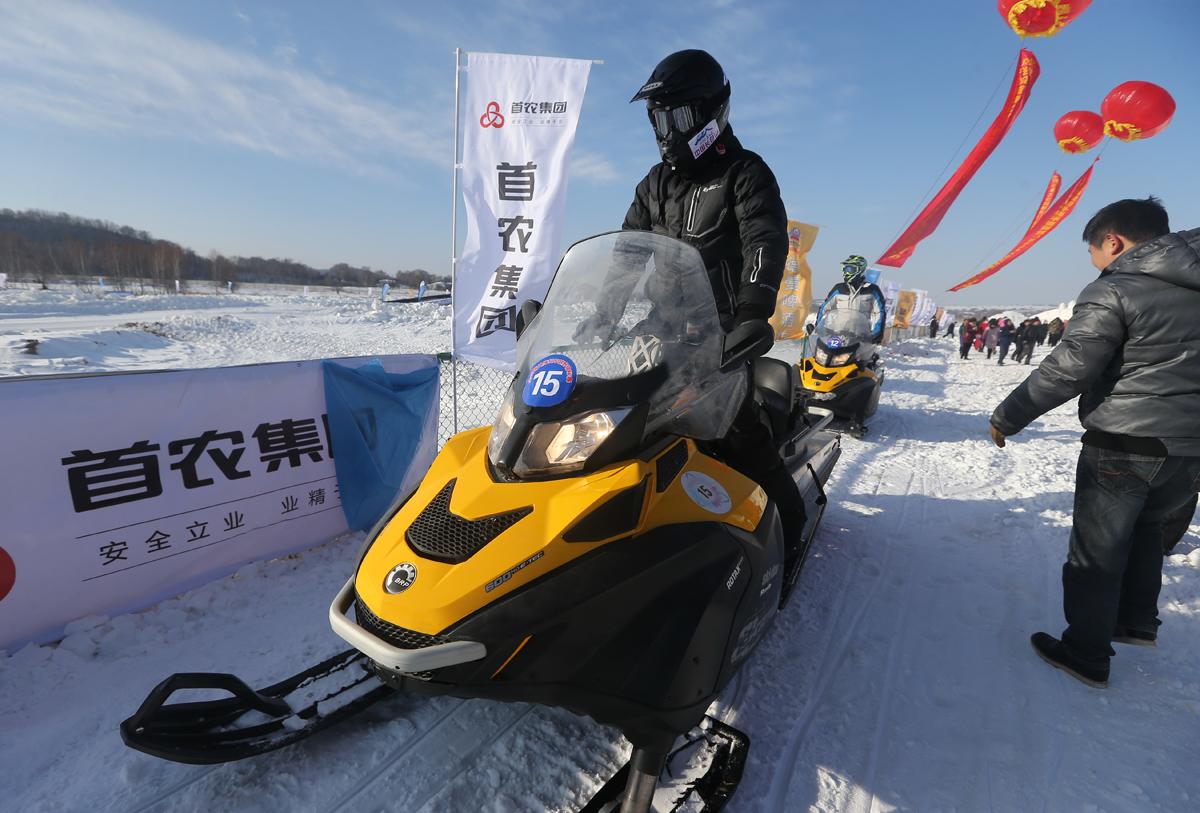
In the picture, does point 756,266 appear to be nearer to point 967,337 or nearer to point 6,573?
point 6,573

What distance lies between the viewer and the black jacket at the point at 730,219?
2.26 m

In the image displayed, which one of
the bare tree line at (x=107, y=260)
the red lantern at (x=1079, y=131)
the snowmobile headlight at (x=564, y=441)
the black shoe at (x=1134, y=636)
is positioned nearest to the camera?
the snowmobile headlight at (x=564, y=441)

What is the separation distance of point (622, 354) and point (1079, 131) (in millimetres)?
21707

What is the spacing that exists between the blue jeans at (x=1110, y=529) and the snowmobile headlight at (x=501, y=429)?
2.57 metres

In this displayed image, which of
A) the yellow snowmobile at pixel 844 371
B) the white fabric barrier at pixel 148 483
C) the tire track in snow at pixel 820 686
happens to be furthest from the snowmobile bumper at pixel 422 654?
the yellow snowmobile at pixel 844 371

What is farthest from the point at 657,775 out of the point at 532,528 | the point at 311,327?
the point at 311,327

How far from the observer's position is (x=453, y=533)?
4.97 ft

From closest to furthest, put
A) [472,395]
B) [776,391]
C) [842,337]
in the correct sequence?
[776,391], [842,337], [472,395]

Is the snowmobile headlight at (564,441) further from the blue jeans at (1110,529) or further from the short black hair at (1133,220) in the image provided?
the short black hair at (1133,220)

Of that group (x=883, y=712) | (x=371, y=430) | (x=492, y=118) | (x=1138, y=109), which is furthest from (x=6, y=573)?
(x=1138, y=109)

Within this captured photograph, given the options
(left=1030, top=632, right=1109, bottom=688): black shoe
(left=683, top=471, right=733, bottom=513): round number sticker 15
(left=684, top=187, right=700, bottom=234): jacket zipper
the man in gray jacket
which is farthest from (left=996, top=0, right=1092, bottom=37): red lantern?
(left=683, top=471, right=733, bottom=513): round number sticker 15

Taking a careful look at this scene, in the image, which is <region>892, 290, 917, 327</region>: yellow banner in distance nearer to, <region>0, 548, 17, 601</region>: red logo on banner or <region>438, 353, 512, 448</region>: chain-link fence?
<region>438, 353, 512, 448</region>: chain-link fence

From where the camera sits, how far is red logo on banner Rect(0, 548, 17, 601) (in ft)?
8.11

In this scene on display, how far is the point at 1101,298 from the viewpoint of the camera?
2.39 meters
